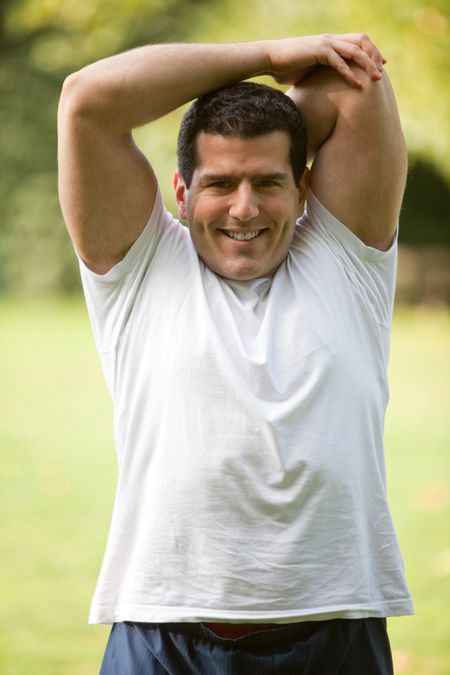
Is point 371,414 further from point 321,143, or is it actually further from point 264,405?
point 321,143

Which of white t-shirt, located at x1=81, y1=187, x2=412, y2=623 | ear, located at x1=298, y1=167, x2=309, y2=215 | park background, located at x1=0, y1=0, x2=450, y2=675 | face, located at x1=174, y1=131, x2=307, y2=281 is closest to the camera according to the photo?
white t-shirt, located at x1=81, y1=187, x2=412, y2=623

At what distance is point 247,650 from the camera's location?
6.84ft

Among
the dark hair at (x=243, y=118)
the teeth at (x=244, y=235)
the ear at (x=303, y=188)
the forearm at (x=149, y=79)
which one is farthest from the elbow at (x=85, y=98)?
the ear at (x=303, y=188)

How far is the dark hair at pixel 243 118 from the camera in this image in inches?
85.1

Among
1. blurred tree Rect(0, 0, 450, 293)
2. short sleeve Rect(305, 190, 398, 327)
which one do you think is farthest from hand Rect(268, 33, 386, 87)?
blurred tree Rect(0, 0, 450, 293)

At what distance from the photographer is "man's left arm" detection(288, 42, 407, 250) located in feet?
7.31

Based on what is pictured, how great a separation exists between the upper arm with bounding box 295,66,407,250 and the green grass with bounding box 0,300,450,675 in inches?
90.5

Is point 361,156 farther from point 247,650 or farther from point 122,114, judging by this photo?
point 247,650

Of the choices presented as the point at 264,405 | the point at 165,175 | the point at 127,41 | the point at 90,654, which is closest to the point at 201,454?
the point at 264,405

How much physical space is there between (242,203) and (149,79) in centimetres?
31

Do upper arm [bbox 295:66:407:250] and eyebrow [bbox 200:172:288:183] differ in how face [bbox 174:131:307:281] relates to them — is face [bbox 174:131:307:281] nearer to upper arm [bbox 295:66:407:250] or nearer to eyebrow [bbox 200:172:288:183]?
eyebrow [bbox 200:172:288:183]

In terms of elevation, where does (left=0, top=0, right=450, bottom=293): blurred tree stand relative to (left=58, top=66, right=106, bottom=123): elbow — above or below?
above

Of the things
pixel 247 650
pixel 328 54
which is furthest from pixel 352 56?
pixel 247 650

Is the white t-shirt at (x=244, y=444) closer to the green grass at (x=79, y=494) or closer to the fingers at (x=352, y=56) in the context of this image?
the fingers at (x=352, y=56)
